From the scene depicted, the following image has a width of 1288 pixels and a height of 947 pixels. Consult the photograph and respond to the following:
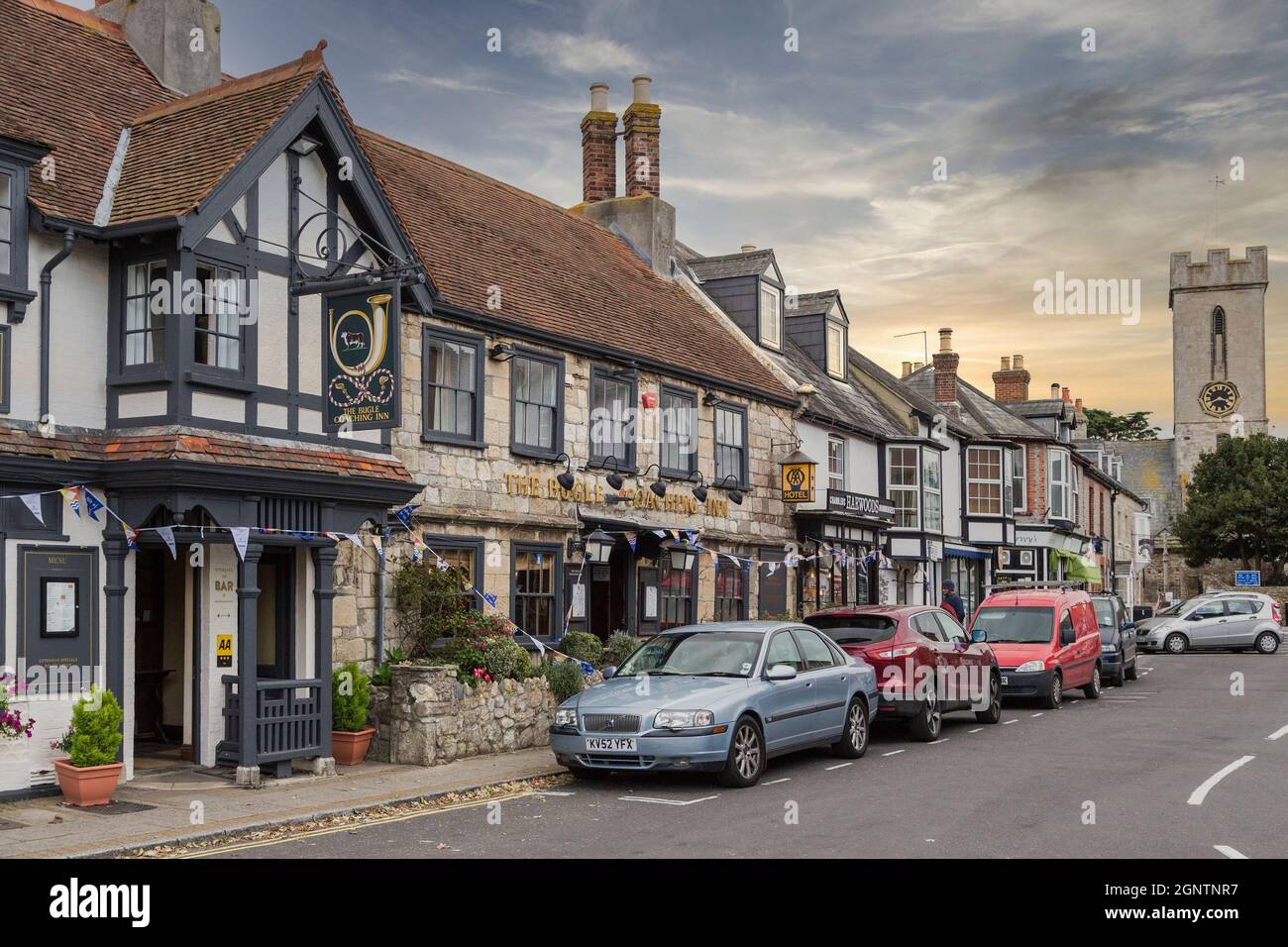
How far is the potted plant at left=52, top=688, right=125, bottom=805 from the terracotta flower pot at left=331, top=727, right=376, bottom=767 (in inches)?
113

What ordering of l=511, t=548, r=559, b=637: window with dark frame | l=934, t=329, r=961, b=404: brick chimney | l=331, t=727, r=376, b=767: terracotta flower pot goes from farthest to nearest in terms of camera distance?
l=934, t=329, r=961, b=404: brick chimney → l=511, t=548, r=559, b=637: window with dark frame → l=331, t=727, r=376, b=767: terracotta flower pot

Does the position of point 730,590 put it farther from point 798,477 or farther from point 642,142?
point 642,142

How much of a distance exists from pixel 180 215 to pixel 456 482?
19.1 ft

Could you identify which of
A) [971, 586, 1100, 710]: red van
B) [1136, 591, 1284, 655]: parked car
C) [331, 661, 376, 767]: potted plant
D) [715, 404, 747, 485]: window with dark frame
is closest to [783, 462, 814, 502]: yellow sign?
[715, 404, 747, 485]: window with dark frame

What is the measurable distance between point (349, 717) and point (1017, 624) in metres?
12.5

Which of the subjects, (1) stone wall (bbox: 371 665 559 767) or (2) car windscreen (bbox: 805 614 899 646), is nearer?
(1) stone wall (bbox: 371 665 559 767)

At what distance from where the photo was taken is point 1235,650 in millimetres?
37625

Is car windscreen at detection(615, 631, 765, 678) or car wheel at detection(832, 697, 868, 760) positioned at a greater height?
→ car windscreen at detection(615, 631, 765, 678)

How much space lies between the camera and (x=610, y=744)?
477 inches

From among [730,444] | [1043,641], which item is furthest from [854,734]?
[730,444]

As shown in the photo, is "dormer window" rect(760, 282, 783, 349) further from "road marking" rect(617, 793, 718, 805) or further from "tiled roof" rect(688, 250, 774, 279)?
"road marking" rect(617, 793, 718, 805)

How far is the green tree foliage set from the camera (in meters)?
11.4
